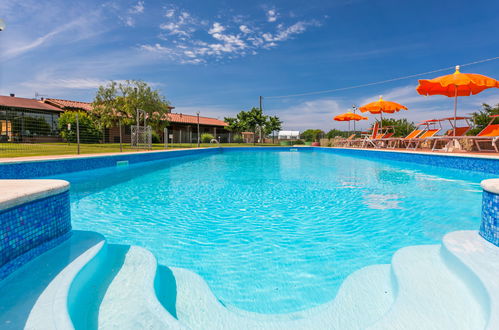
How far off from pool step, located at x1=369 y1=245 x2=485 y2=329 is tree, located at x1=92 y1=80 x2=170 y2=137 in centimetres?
1768

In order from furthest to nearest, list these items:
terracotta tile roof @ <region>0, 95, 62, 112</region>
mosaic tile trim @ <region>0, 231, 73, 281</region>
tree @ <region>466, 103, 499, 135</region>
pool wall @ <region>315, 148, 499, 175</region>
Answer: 1. terracotta tile roof @ <region>0, 95, 62, 112</region>
2. tree @ <region>466, 103, 499, 135</region>
3. pool wall @ <region>315, 148, 499, 175</region>
4. mosaic tile trim @ <region>0, 231, 73, 281</region>

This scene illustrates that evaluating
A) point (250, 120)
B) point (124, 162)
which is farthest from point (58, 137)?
point (250, 120)

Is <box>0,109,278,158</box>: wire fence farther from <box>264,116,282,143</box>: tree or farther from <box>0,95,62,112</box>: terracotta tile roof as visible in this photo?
<box>264,116,282,143</box>: tree

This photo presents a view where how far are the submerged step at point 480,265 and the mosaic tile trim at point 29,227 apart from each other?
8.38ft

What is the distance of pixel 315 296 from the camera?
1.81 m

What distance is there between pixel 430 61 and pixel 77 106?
30.1 meters

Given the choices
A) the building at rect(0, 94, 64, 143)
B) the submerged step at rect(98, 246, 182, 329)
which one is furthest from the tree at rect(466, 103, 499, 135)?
the building at rect(0, 94, 64, 143)

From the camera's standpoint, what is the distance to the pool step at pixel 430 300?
116cm

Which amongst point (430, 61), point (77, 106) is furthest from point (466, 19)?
point (77, 106)

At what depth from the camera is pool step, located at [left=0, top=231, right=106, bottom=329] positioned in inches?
44.0

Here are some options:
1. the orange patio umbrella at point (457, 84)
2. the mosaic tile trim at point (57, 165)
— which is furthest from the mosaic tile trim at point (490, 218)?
the orange patio umbrella at point (457, 84)

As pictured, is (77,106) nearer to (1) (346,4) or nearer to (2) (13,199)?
(1) (346,4)

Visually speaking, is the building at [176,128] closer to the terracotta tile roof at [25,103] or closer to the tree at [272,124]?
the terracotta tile roof at [25,103]

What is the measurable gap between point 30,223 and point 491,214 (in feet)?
11.1
